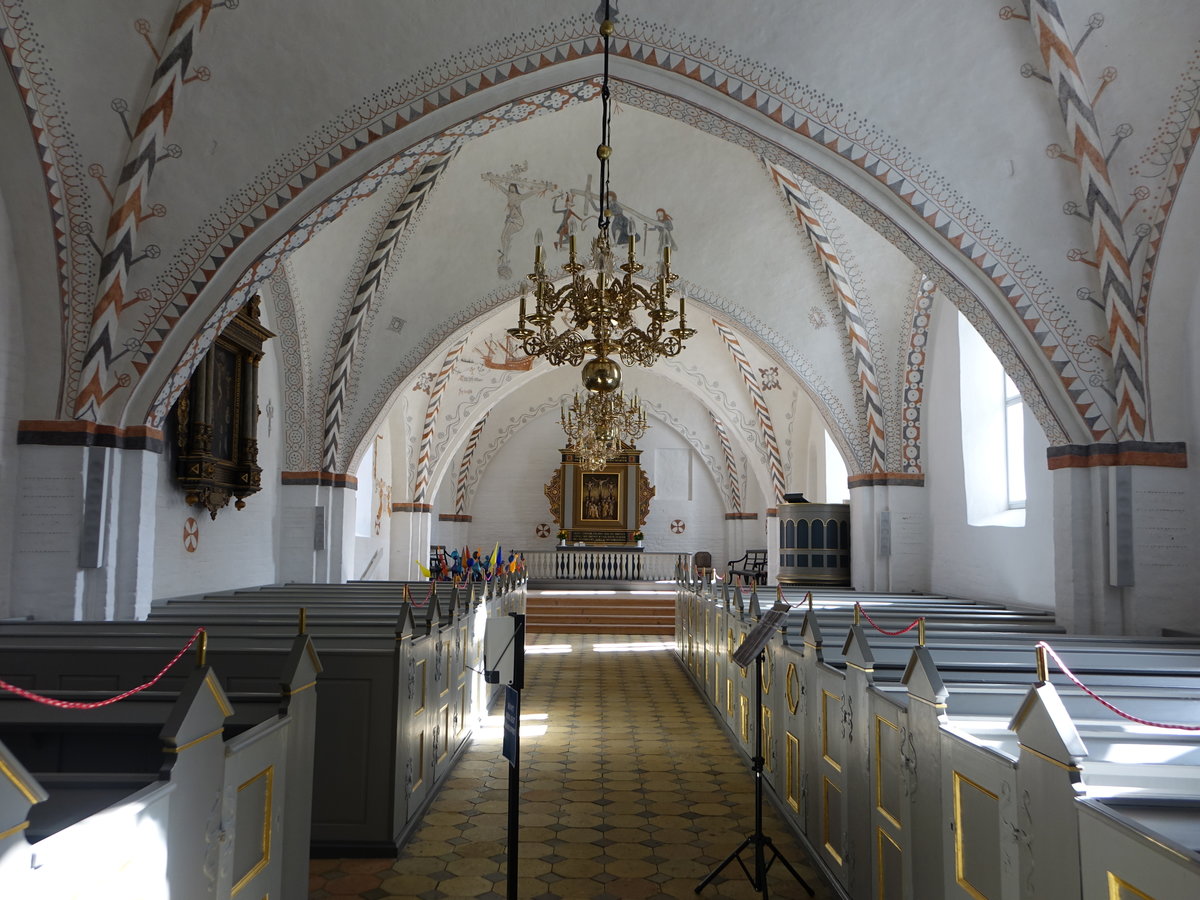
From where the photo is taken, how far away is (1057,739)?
1.89 metres

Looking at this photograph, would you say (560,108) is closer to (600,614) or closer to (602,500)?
(600,614)

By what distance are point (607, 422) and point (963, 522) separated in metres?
4.13

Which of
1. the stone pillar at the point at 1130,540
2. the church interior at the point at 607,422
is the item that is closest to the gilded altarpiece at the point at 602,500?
the church interior at the point at 607,422

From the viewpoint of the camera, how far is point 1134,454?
6.48 metres

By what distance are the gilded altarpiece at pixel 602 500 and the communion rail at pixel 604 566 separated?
50 cm

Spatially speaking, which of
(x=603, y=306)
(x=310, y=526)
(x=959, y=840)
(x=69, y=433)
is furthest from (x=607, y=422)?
(x=959, y=840)

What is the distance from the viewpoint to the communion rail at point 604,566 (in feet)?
64.0

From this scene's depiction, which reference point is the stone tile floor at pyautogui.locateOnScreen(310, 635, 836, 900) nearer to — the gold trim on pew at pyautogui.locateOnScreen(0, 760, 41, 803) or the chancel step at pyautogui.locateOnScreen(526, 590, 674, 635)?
the gold trim on pew at pyautogui.locateOnScreen(0, 760, 41, 803)

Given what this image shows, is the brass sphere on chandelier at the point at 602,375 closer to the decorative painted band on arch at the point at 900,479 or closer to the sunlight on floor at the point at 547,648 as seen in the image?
the decorative painted band on arch at the point at 900,479

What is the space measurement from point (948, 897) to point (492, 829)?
2.76 metres

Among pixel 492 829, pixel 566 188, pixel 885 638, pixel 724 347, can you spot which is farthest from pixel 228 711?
pixel 724 347

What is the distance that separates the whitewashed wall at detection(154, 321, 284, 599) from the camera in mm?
7695

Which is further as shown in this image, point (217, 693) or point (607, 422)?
point (607, 422)

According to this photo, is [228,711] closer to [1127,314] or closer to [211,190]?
[211,190]
